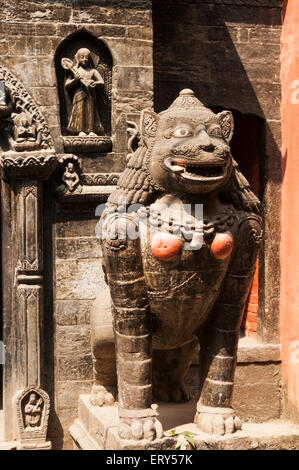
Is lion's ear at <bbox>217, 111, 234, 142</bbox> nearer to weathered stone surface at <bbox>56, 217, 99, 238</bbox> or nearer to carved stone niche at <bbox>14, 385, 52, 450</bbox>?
weathered stone surface at <bbox>56, 217, 99, 238</bbox>

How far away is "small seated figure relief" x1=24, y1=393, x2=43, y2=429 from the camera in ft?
21.9

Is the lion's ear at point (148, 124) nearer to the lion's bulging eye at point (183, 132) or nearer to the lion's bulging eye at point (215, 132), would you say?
the lion's bulging eye at point (183, 132)

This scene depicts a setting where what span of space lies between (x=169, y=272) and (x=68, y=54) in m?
2.93

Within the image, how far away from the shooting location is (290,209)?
26.0ft

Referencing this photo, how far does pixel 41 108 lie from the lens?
22.3 ft

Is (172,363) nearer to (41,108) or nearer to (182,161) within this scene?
(182,161)

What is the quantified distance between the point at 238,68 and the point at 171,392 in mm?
3735

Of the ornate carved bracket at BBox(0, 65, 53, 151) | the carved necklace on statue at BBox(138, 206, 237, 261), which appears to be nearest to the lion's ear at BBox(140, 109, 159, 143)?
the carved necklace on statue at BBox(138, 206, 237, 261)

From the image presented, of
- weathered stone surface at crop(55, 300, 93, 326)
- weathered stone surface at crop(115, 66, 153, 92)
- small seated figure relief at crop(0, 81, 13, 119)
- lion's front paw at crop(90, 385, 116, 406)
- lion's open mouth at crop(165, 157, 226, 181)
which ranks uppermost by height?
weathered stone surface at crop(115, 66, 153, 92)

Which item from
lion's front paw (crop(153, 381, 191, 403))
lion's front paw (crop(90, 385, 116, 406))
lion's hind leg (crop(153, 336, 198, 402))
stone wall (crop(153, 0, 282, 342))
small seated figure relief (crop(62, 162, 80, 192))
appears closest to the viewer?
lion's hind leg (crop(153, 336, 198, 402))

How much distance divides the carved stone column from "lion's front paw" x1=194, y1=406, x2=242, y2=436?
205cm

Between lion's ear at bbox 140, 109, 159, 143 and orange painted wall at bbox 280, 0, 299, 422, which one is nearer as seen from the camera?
lion's ear at bbox 140, 109, 159, 143

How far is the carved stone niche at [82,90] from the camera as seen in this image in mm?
6867

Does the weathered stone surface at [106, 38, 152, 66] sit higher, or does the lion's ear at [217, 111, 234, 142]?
the weathered stone surface at [106, 38, 152, 66]
